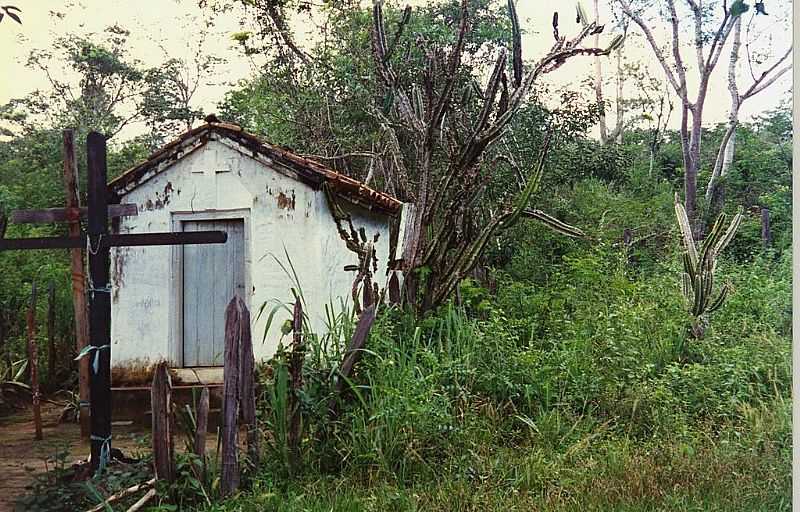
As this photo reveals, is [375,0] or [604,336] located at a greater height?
[375,0]

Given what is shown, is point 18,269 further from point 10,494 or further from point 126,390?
point 10,494

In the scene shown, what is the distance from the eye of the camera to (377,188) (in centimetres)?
287

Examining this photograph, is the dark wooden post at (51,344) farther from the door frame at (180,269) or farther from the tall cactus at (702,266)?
the tall cactus at (702,266)

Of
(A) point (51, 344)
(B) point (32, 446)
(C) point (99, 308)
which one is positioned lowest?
(B) point (32, 446)

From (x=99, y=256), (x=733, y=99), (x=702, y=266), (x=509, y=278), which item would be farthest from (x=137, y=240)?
(x=733, y=99)

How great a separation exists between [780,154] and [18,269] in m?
2.36

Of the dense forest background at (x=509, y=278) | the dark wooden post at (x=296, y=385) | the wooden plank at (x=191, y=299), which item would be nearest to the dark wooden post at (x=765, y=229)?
the dense forest background at (x=509, y=278)

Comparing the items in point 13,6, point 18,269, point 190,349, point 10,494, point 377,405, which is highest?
point 13,6

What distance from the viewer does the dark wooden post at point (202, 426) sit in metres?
2.68

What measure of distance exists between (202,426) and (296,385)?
0.30 metres

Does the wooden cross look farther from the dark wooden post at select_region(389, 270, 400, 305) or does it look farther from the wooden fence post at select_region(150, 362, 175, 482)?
the dark wooden post at select_region(389, 270, 400, 305)

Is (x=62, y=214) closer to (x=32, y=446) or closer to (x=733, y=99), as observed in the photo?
(x=32, y=446)

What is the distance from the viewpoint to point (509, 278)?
284 cm

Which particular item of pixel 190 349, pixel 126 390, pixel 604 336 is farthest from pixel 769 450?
pixel 126 390
